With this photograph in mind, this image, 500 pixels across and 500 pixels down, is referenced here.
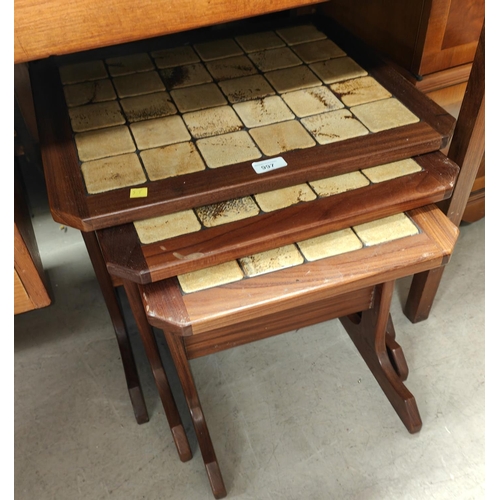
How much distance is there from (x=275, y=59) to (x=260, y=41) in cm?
8

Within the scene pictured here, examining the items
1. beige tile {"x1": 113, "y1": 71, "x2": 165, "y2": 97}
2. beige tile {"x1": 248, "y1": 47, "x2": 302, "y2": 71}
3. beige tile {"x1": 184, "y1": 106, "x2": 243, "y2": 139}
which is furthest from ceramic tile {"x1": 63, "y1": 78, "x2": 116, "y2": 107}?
beige tile {"x1": 248, "y1": 47, "x2": 302, "y2": 71}

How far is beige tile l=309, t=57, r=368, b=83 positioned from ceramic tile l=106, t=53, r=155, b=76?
0.98 feet

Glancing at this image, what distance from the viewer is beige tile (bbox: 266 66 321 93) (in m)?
0.95

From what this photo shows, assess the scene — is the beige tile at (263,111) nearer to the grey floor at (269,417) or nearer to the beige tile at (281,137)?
the beige tile at (281,137)

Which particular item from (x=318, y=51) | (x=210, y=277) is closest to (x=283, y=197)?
(x=210, y=277)

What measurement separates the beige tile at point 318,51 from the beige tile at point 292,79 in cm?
4

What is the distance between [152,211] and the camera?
0.76 metres

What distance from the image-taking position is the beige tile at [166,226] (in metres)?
0.76

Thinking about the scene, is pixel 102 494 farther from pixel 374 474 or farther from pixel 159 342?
pixel 374 474

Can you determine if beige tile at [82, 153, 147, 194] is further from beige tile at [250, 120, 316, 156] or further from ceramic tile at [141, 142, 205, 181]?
beige tile at [250, 120, 316, 156]

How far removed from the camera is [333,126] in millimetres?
868

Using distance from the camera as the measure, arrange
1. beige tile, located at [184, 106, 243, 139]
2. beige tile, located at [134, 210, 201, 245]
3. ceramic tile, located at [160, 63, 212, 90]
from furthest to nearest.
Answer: ceramic tile, located at [160, 63, 212, 90] < beige tile, located at [184, 106, 243, 139] < beige tile, located at [134, 210, 201, 245]

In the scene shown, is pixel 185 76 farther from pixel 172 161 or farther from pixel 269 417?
pixel 269 417

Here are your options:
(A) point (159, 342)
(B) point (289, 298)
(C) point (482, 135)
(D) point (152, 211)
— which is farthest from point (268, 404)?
(C) point (482, 135)
